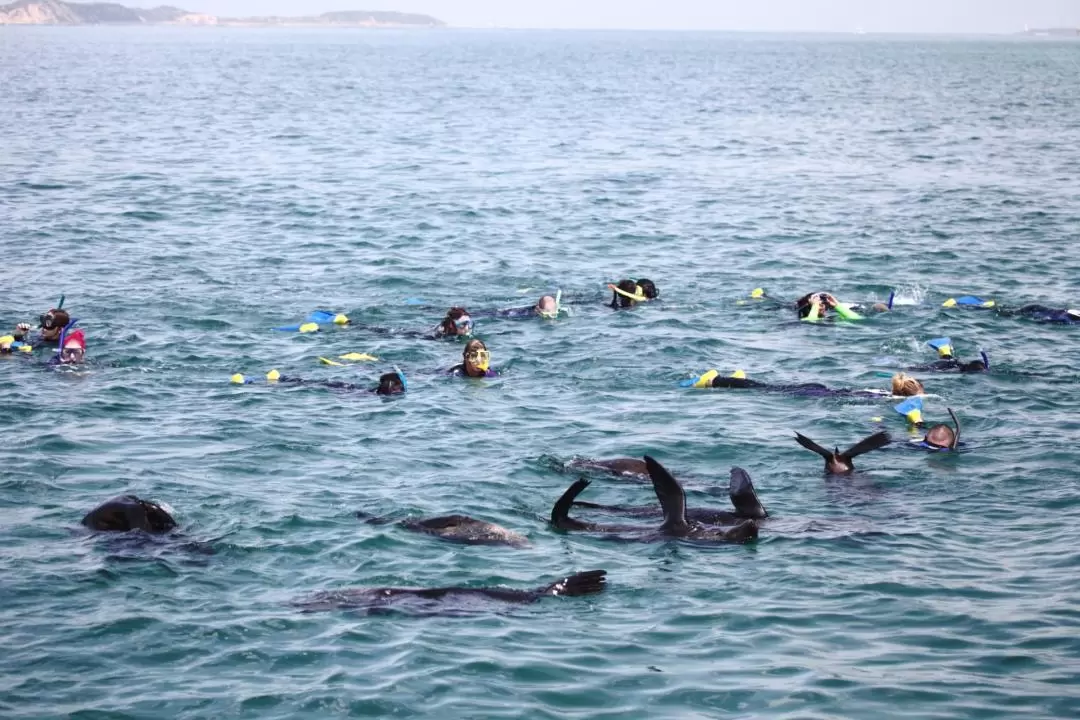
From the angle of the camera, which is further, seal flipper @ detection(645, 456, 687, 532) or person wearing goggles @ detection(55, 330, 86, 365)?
person wearing goggles @ detection(55, 330, 86, 365)

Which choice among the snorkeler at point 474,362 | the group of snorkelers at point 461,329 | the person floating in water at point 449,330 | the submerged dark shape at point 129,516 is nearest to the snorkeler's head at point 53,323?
the group of snorkelers at point 461,329

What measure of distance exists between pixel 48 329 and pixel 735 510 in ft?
39.4

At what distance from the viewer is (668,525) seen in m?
12.8

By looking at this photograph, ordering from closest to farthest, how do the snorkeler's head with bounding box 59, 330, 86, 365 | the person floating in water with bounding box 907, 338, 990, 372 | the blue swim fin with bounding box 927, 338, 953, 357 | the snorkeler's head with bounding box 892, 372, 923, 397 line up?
the snorkeler's head with bounding box 892, 372, 923, 397 < the snorkeler's head with bounding box 59, 330, 86, 365 < the person floating in water with bounding box 907, 338, 990, 372 < the blue swim fin with bounding box 927, 338, 953, 357

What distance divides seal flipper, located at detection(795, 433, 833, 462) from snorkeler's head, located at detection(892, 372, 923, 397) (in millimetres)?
3418

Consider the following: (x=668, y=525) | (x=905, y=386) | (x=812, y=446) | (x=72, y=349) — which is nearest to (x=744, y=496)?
(x=668, y=525)

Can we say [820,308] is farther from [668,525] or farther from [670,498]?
[670,498]

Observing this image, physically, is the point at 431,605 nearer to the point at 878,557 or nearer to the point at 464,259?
the point at 878,557

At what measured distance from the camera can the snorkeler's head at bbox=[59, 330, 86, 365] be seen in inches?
754

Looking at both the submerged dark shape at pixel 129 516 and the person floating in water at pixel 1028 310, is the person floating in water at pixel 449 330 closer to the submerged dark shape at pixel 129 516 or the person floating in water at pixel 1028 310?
the person floating in water at pixel 1028 310

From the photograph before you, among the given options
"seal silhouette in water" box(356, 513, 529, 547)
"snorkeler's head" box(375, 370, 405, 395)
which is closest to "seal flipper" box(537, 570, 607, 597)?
"seal silhouette in water" box(356, 513, 529, 547)

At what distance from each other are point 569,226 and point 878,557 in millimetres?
22497

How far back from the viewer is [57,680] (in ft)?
33.3

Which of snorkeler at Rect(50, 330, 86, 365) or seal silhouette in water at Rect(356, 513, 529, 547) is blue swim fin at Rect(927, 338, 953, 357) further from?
snorkeler at Rect(50, 330, 86, 365)
